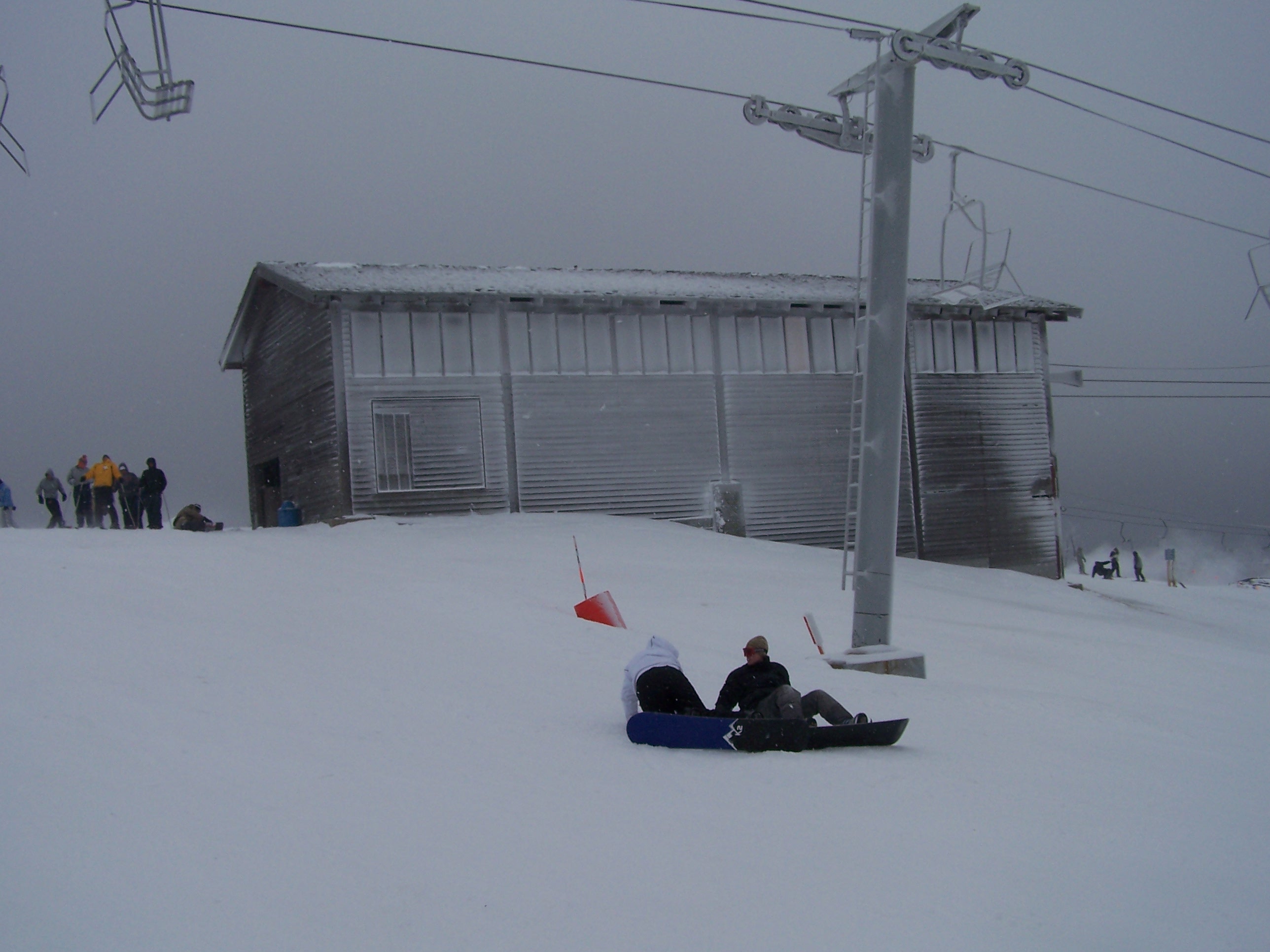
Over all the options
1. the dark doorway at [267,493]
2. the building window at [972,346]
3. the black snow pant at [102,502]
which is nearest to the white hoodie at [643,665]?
the black snow pant at [102,502]

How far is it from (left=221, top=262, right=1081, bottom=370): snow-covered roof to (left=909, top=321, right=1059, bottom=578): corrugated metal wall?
1946 millimetres

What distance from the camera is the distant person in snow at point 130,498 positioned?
21.5 metres

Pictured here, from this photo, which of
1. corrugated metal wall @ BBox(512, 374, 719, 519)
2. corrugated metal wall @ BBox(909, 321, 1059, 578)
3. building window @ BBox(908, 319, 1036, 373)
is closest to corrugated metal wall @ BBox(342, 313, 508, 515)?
corrugated metal wall @ BBox(512, 374, 719, 519)

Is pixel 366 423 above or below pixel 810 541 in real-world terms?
above

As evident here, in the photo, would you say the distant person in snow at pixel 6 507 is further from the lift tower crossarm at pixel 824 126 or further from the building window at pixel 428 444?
the lift tower crossarm at pixel 824 126

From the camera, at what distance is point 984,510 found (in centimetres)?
Answer: 2522

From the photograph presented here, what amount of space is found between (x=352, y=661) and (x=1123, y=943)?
21.4ft

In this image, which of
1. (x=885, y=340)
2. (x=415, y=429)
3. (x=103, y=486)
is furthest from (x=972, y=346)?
(x=103, y=486)

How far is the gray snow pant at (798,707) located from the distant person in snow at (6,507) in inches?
776

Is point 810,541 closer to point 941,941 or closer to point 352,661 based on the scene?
point 352,661

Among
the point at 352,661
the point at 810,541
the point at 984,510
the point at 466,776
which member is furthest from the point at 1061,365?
the point at 466,776

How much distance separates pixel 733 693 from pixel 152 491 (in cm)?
1745

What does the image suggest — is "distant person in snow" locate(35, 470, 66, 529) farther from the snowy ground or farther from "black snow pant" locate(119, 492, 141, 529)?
the snowy ground

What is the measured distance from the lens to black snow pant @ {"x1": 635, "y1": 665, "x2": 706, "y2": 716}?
7184 mm
